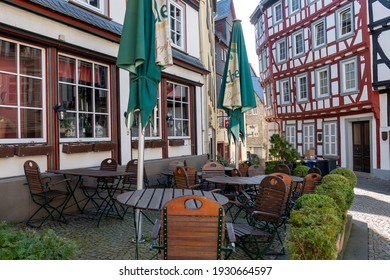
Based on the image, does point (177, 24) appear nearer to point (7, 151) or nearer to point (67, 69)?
point (67, 69)

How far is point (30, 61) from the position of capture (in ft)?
17.2

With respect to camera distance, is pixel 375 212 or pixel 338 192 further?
pixel 375 212

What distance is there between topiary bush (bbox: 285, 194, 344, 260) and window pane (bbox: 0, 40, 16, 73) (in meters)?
4.51

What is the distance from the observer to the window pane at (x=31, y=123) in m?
5.12

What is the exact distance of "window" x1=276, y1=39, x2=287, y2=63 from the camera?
18.6 metres

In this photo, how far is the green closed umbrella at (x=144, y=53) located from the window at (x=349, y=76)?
39.9ft

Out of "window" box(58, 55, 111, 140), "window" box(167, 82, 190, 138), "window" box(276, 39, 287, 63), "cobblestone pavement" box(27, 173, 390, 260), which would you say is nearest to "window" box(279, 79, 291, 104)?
"window" box(276, 39, 287, 63)

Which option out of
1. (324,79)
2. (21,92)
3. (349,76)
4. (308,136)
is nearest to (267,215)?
(21,92)

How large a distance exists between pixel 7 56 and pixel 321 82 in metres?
14.4

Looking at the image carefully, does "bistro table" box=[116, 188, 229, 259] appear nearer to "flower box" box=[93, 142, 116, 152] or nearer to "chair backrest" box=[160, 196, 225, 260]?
"chair backrest" box=[160, 196, 225, 260]

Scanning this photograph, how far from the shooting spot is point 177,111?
9375 millimetres

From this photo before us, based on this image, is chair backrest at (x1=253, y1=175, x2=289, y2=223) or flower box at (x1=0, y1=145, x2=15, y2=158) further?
flower box at (x1=0, y1=145, x2=15, y2=158)
